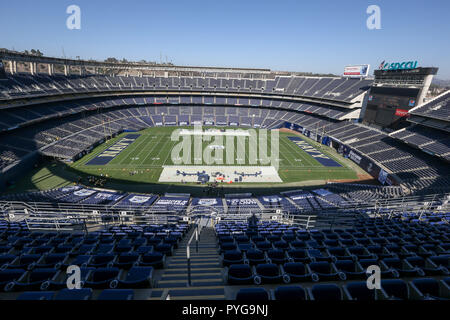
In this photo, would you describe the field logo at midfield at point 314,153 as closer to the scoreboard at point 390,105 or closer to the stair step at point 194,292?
the scoreboard at point 390,105

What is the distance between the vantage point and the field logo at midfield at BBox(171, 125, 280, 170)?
40.8 meters

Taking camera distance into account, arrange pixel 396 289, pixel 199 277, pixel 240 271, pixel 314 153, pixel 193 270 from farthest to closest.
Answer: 1. pixel 314 153
2. pixel 193 270
3. pixel 199 277
4. pixel 240 271
5. pixel 396 289

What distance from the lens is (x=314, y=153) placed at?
46.2 metres

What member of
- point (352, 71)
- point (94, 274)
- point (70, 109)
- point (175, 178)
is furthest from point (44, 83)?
point (352, 71)

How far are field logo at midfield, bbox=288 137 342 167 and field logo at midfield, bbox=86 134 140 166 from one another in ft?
124

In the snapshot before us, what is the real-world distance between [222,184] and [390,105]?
1379 inches

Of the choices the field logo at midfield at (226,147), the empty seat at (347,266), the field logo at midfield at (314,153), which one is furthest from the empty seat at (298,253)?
the field logo at midfield at (314,153)

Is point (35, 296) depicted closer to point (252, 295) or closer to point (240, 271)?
point (252, 295)

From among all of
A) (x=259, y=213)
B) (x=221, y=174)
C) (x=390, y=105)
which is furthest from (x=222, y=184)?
(x=390, y=105)

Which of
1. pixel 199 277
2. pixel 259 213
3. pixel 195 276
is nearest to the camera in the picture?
pixel 199 277

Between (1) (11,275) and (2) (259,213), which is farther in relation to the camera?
(2) (259,213)

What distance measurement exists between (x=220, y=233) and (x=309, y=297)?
786cm

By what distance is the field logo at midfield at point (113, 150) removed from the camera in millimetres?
38934

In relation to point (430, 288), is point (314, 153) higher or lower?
lower
